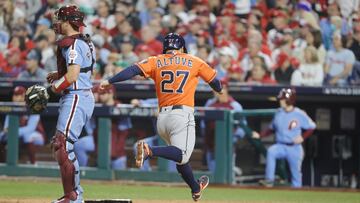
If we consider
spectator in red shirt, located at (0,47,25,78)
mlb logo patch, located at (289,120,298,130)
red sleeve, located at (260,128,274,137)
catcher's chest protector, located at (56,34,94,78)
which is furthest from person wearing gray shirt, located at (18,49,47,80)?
catcher's chest protector, located at (56,34,94,78)

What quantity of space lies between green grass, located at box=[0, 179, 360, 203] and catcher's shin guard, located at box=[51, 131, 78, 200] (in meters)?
2.43

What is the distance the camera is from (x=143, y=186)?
12539 mm

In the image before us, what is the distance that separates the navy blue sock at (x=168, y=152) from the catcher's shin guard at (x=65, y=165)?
1017mm

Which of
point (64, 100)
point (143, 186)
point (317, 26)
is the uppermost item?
point (317, 26)

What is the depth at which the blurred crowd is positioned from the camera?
13.5m

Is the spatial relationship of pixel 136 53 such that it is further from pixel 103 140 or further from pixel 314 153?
pixel 314 153

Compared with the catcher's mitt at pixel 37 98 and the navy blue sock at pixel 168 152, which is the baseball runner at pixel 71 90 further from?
the navy blue sock at pixel 168 152

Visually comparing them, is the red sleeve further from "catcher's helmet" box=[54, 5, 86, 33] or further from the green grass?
"catcher's helmet" box=[54, 5, 86, 33]

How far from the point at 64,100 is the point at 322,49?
6.57 meters

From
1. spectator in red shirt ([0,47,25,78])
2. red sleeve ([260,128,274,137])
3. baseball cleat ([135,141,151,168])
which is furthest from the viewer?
spectator in red shirt ([0,47,25,78])

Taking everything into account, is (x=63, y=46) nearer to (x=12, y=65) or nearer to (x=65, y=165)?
(x=65, y=165)

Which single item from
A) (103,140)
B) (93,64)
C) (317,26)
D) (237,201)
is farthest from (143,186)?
(93,64)

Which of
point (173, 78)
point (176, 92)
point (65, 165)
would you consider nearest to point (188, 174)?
Answer: point (176, 92)

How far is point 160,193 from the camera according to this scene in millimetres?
11312
